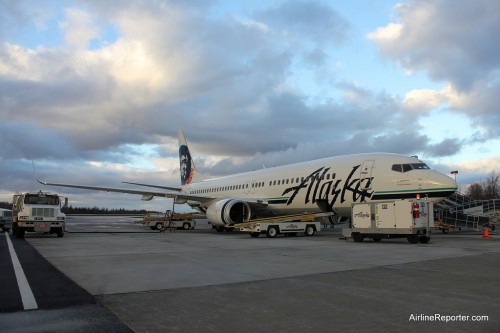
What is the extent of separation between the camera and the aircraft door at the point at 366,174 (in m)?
20.3

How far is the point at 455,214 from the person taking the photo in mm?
28766

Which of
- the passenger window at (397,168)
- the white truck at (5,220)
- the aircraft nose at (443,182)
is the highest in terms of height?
the passenger window at (397,168)

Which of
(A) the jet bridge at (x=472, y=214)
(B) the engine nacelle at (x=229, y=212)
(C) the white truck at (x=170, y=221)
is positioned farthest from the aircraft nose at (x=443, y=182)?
(C) the white truck at (x=170, y=221)

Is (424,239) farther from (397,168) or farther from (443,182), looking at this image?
(397,168)

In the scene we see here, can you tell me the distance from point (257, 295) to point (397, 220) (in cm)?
1165

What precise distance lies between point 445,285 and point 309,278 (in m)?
2.43

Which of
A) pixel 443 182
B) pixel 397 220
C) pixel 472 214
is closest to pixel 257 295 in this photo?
pixel 397 220

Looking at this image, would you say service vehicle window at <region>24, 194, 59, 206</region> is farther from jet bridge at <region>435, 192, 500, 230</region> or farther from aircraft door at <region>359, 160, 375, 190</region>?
jet bridge at <region>435, 192, 500, 230</region>

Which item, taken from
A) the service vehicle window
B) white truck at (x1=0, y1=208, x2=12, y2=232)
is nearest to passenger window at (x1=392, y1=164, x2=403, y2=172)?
the service vehicle window

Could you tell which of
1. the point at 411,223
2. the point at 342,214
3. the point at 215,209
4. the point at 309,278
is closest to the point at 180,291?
the point at 309,278

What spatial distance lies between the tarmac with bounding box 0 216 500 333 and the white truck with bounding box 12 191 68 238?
10937 mm

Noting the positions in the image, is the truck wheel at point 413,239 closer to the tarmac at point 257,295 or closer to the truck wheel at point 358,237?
the truck wheel at point 358,237

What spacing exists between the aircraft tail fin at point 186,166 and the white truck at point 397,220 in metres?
25.3

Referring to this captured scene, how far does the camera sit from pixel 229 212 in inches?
974
